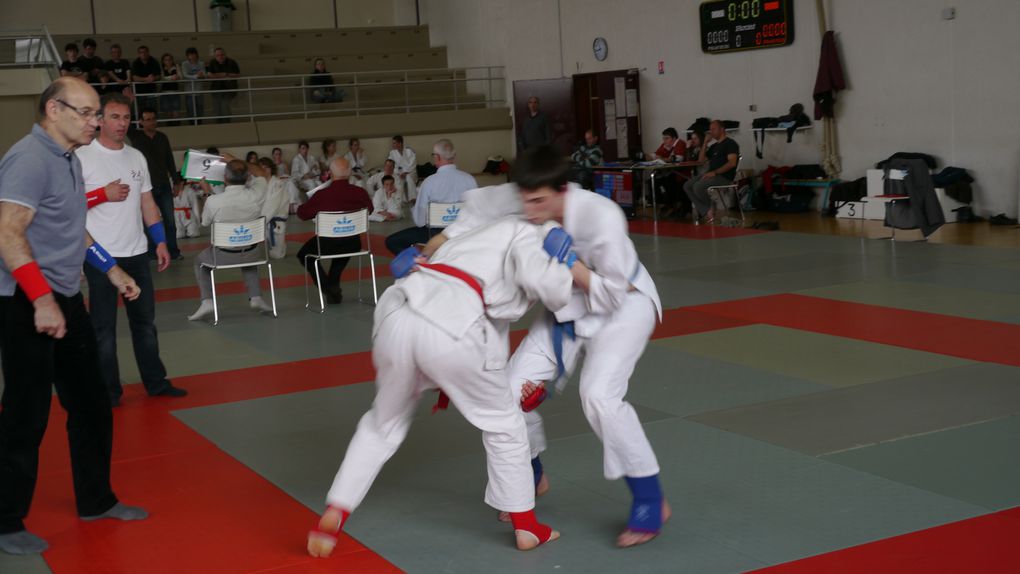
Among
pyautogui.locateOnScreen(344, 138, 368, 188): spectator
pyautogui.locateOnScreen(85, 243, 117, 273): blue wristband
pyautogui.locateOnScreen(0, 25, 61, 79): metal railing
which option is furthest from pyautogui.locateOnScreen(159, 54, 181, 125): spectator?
pyautogui.locateOnScreen(85, 243, 117, 273): blue wristband

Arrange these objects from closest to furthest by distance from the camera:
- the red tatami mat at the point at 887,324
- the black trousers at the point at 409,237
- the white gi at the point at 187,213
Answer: the red tatami mat at the point at 887,324, the black trousers at the point at 409,237, the white gi at the point at 187,213

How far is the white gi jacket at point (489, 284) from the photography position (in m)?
3.44

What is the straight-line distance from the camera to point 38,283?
3773mm

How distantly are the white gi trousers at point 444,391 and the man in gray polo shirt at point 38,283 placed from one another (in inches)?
47.2

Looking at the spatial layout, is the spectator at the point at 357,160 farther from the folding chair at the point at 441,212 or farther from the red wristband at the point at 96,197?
the red wristband at the point at 96,197

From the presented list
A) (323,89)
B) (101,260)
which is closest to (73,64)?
(323,89)

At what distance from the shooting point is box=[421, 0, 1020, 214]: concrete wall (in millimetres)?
12797

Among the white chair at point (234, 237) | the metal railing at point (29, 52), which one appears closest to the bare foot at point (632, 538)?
the white chair at point (234, 237)

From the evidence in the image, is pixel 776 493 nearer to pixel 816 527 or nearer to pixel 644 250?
pixel 816 527

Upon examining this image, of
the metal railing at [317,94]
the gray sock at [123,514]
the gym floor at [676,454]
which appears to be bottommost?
the gym floor at [676,454]

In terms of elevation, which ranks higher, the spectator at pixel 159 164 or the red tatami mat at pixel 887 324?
the spectator at pixel 159 164

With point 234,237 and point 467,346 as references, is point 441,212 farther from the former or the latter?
point 467,346

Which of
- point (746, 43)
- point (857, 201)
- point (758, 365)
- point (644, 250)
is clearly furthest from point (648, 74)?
point (758, 365)

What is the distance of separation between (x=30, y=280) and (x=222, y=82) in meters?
19.5
